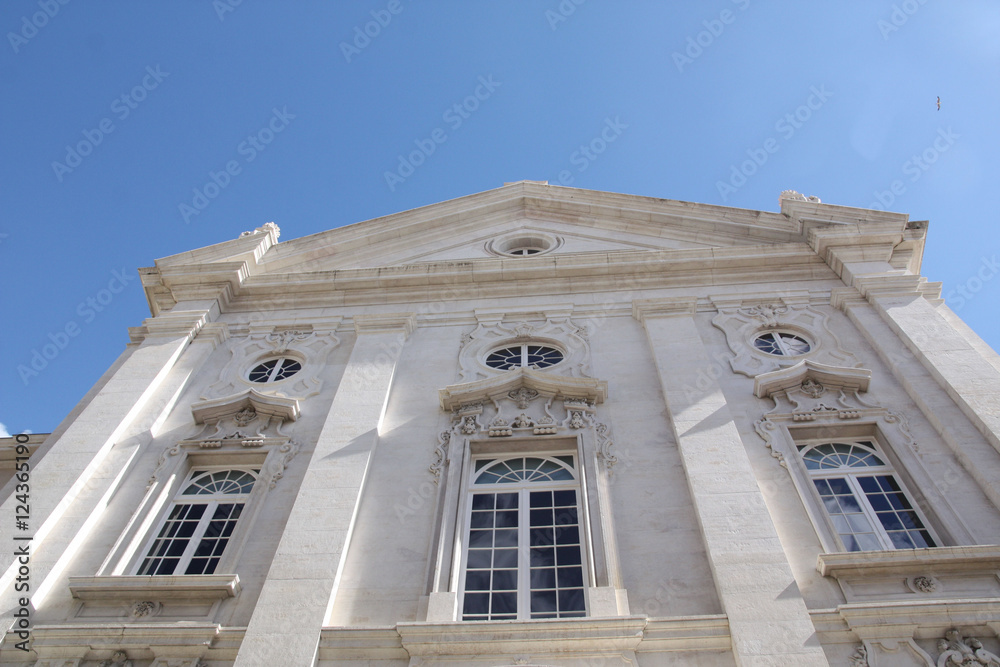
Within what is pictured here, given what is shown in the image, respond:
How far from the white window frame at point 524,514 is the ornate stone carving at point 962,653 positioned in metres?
4.08

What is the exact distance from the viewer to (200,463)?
13516 mm

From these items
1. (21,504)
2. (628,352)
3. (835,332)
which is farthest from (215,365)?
(835,332)

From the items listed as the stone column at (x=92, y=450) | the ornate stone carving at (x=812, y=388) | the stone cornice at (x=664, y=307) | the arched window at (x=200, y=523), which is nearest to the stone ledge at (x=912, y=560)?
the ornate stone carving at (x=812, y=388)

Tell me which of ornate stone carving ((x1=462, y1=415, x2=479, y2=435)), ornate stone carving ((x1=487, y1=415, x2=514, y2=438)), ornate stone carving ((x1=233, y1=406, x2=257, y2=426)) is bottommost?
ornate stone carving ((x1=487, y1=415, x2=514, y2=438))

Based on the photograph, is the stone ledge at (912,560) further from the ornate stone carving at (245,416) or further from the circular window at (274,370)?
the circular window at (274,370)

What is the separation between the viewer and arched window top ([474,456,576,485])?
12.4 metres

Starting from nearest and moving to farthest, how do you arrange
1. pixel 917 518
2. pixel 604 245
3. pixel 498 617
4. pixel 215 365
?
1. pixel 498 617
2. pixel 917 518
3. pixel 215 365
4. pixel 604 245

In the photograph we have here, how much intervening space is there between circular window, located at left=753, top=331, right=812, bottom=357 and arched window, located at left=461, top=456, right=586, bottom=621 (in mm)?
4932

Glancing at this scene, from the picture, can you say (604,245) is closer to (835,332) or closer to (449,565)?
(835,332)

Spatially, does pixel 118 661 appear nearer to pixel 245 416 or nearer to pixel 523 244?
pixel 245 416

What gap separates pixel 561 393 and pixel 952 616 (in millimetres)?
6623

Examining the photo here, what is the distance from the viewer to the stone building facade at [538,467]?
31.7 ft

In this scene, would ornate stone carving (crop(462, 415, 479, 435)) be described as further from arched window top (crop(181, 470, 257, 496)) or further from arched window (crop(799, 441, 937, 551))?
arched window (crop(799, 441, 937, 551))

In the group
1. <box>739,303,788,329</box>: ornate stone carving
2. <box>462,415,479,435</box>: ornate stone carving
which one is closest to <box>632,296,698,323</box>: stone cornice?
<box>739,303,788,329</box>: ornate stone carving
